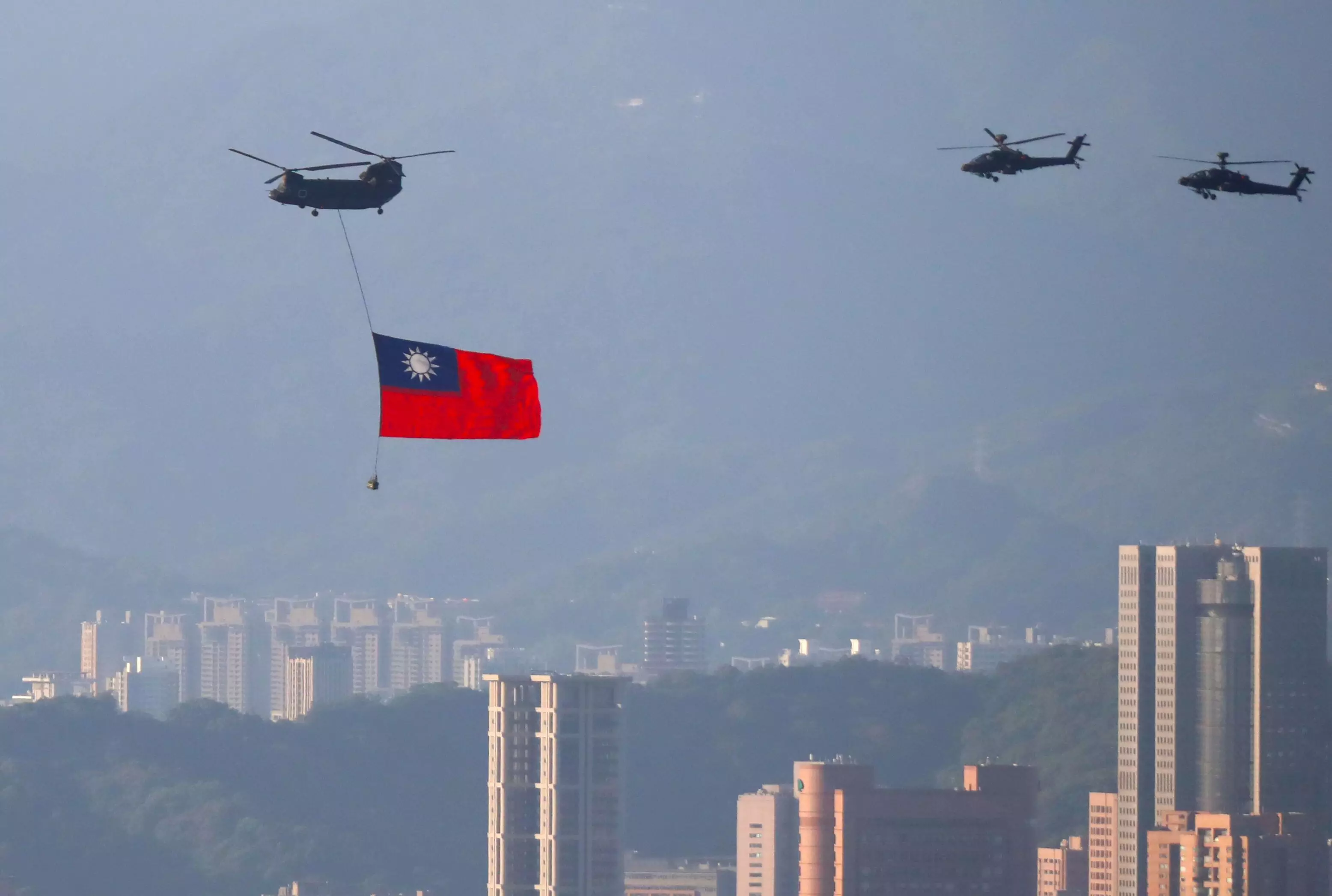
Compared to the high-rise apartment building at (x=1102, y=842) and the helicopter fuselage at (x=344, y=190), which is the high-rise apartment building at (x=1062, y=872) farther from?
the helicopter fuselage at (x=344, y=190)

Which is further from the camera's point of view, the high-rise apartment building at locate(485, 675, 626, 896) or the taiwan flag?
the high-rise apartment building at locate(485, 675, 626, 896)

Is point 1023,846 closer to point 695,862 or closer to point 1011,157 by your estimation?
→ point 695,862

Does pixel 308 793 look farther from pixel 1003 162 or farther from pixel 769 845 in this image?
pixel 1003 162

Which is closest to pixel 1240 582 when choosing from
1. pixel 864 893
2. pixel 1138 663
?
pixel 1138 663

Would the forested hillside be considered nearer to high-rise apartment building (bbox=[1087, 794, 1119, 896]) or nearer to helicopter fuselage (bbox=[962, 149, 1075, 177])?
high-rise apartment building (bbox=[1087, 794, 1119, 896])

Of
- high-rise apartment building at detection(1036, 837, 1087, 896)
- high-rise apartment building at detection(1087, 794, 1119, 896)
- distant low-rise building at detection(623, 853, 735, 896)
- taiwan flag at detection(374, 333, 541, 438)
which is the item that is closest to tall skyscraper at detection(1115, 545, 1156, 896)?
high-rise apartment building at detection(1087, 794, 1119, 896)
